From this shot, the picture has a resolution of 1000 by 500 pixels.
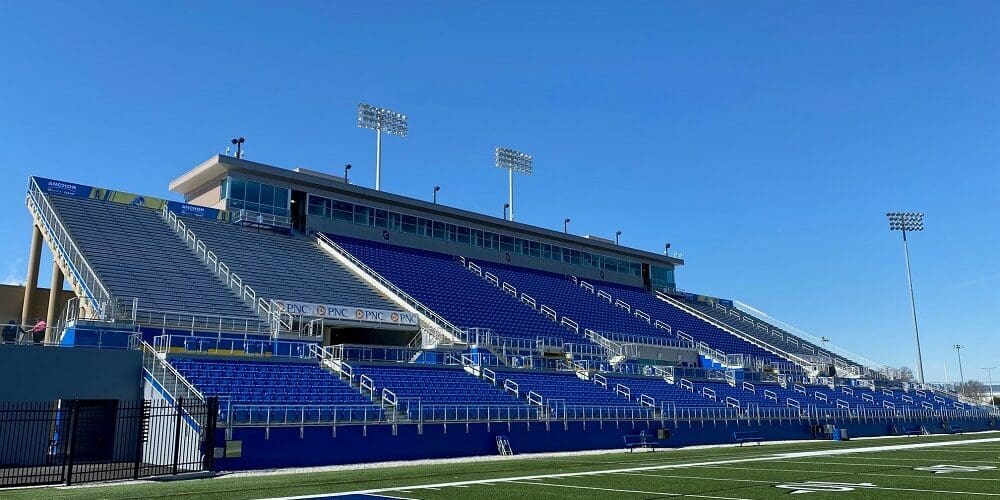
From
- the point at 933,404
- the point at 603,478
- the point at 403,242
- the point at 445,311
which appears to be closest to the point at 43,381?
the point at 603,478

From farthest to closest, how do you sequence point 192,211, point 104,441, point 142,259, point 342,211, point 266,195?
point 342,211 → point 266,195 → point 192,211 → point 142,259 → point 104,441

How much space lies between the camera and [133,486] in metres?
15.3

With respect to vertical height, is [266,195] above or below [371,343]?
above

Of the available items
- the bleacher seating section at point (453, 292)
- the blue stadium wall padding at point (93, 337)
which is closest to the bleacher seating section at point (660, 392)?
the bleacher seating section at point (453, 292)

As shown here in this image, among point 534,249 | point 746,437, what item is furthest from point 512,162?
point 746,437

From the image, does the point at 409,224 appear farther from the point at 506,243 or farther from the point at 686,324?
the point at 686,324

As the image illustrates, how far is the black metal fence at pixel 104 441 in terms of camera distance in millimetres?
16734

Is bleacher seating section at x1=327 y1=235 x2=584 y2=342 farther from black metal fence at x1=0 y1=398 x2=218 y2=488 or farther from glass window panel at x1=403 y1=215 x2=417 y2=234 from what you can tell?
black metal fence at x1=0 y1=398 x2=218 y2=488

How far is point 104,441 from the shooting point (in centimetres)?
2139

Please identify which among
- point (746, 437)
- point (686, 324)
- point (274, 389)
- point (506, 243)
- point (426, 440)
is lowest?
point (746, 437)

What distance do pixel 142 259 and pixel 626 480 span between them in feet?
74.3

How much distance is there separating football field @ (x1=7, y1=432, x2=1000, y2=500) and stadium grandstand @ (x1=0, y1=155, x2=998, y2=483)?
2.76m

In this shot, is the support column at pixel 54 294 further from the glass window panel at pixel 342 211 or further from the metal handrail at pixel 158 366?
the glass window panel at pixel 342 211

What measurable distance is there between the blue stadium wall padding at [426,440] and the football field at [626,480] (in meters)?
1.87
